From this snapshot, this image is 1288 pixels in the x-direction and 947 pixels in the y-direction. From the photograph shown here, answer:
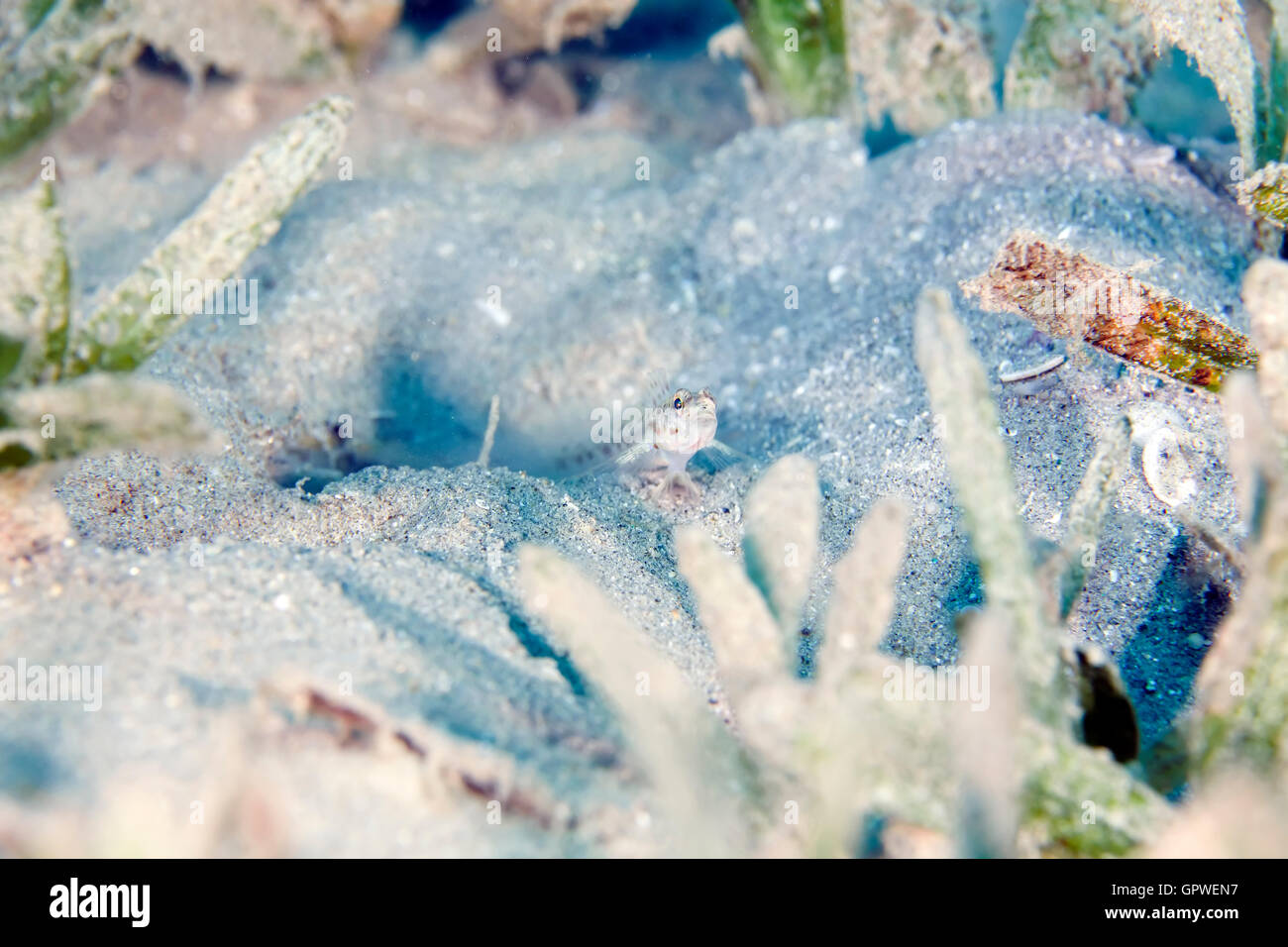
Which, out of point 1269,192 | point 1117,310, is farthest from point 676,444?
point 1269,192

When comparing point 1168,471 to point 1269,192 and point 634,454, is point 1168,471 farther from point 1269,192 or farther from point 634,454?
point 634,454

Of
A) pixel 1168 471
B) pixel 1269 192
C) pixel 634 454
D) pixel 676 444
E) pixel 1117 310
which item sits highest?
pixel 1269 192

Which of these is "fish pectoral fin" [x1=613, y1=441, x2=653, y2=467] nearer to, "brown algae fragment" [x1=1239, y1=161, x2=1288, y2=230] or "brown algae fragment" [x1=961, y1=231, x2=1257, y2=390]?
"brown algae fragment" [x1=961, y1=231, x2=1257, y2=390]

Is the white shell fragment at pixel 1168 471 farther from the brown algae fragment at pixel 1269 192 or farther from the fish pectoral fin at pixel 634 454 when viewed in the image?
the fish pectoral fin at pixel 634 454

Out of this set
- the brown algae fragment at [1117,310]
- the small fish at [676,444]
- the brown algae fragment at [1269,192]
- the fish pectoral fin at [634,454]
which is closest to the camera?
the brown algae fragment at [1117,310]

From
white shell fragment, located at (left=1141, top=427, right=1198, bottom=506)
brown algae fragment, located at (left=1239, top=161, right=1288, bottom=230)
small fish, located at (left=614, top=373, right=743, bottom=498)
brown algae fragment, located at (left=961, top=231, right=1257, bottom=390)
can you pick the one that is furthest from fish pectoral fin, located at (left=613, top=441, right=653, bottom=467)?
brown algae fragment, located at (left=1239, top=161, right=1288, bottom=230)

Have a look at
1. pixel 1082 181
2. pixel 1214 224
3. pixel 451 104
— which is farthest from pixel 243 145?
pixel 1214 224

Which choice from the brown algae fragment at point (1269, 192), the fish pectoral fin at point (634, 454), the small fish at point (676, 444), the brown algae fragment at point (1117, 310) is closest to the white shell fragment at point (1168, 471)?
the brown algae fragment at point (1117, 310)
